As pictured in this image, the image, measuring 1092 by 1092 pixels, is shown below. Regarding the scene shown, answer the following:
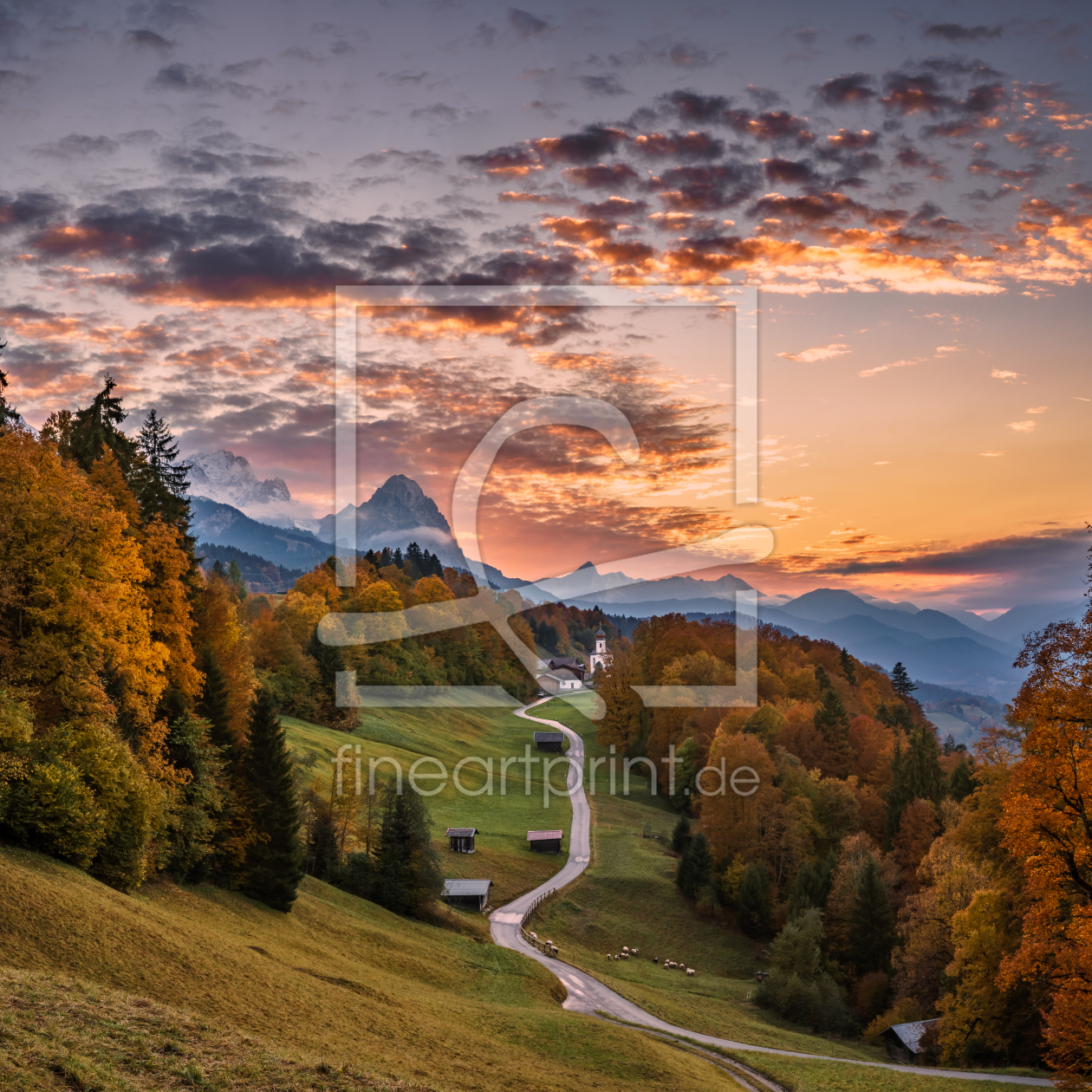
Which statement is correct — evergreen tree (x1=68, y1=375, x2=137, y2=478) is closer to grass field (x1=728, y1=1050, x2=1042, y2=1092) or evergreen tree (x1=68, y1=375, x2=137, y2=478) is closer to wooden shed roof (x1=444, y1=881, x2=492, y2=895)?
wooden shed roof (x1=444, y1=881, x2=492, y2=895)

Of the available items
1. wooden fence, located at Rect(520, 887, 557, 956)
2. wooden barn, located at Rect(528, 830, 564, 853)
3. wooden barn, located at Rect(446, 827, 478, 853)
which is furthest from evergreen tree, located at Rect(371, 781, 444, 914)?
wooden barn, located at Rect(528, 830, 564, 853)

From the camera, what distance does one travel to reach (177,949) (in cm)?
2200

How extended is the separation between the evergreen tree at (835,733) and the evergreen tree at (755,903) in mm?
20528

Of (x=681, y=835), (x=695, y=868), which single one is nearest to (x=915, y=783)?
(x=695, y=868)

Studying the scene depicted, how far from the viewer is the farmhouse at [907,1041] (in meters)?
38.5

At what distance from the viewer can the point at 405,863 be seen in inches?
1777

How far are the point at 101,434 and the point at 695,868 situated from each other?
48.3 metres

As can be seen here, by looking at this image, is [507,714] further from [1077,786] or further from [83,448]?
[1077,786]

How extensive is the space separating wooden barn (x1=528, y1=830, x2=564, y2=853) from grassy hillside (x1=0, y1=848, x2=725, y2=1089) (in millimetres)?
30048

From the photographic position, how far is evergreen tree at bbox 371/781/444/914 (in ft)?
146

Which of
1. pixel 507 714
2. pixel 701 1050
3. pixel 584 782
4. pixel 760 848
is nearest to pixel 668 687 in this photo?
pixel 584 782

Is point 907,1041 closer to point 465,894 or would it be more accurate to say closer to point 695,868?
point 695,868

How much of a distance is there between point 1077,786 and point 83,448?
140ft

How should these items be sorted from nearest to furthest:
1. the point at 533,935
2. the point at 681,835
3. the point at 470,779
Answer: the point at 533,935 < the point at 681,835 < the point at 470,779
